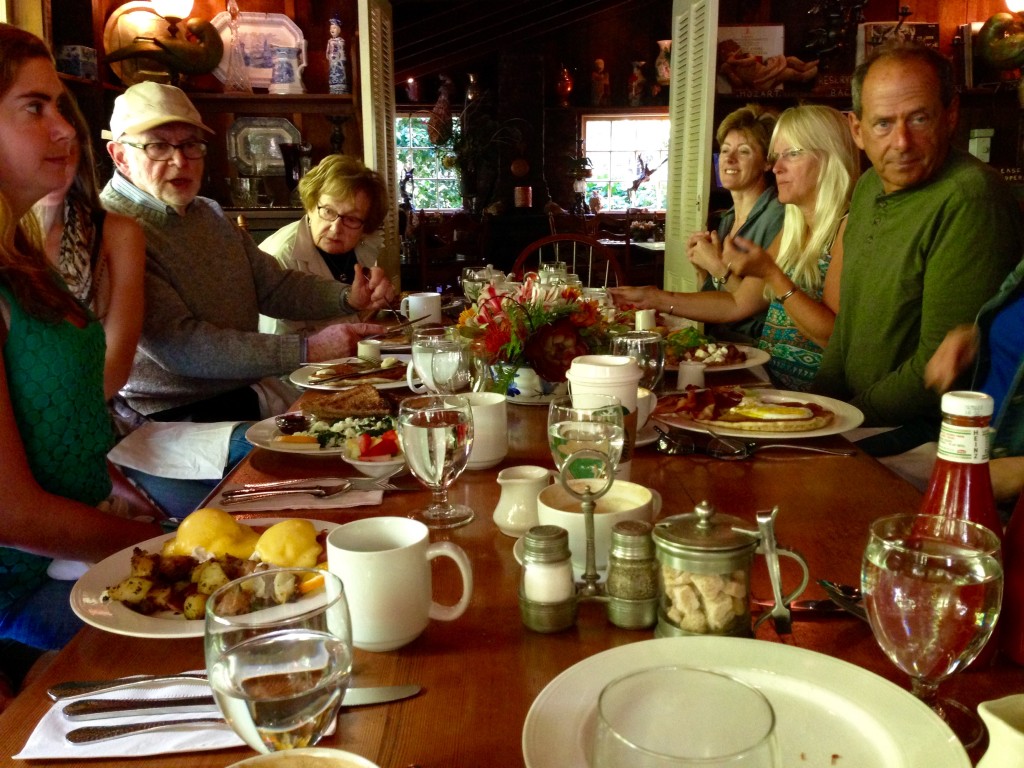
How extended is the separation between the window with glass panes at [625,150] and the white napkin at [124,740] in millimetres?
9377

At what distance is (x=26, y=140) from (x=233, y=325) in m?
1.11

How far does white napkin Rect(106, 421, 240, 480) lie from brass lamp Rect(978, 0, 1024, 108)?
4989mm

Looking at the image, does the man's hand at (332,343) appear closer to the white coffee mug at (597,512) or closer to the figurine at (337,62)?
the white coffee mug at (597,512)

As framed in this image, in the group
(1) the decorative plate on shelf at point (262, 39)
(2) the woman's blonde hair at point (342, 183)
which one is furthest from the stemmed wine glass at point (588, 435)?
(1) the decorative plate on shelf at point (262, 39)

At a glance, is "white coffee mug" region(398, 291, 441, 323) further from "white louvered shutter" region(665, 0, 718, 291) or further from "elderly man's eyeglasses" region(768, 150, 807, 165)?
"white louvered shutter" region(665, 0, 718, 291)

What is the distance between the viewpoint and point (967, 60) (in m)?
5.04

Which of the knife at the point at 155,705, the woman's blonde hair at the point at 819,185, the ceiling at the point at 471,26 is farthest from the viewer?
the ceiling at the point at 471,26

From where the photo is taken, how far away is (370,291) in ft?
9.21

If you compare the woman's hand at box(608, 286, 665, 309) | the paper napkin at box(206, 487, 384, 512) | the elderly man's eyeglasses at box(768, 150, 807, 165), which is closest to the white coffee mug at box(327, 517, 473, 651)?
the paper napkin at box(206, 487, 384, 512)

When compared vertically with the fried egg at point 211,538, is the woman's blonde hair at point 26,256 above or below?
above

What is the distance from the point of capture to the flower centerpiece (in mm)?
1650

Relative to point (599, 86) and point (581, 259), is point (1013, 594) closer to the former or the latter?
point (581, 259)

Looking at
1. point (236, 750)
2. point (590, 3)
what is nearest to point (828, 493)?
point (236, 750)

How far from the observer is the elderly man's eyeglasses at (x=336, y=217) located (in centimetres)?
320
